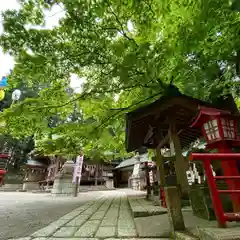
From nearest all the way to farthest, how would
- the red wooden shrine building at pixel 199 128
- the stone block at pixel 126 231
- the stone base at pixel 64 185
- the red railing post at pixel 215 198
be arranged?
the red railing post at pixel 215 198, the red wooden shrine building at pixel 199 128, the stone block at pixel 126 231, the stone base at pixel 64 185

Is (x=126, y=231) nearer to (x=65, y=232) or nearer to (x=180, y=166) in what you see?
(x=65, y=232)

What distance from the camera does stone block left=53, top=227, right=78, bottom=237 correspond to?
253cm

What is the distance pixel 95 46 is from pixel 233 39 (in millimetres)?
2991

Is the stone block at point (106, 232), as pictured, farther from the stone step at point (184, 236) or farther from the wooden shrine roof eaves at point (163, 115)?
the wooden shrine roof eaves at point (163, 115)

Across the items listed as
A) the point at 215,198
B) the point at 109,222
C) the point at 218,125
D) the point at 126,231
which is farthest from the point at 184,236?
the point at 218,125

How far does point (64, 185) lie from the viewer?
10.7 m

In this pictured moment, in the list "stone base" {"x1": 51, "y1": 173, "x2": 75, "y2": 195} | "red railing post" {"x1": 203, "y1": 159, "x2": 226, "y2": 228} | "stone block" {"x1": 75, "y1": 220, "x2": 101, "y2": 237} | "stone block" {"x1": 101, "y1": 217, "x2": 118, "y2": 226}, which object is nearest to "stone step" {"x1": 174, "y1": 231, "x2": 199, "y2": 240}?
"red railing post" {"x1": 203, "y1": 159, "x2": 226, "y2": 228}

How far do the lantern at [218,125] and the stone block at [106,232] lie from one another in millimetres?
2385

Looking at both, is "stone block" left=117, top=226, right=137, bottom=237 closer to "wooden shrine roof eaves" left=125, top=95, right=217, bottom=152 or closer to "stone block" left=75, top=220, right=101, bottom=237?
"stone block" left=75, top=220, right=101, bottom=237

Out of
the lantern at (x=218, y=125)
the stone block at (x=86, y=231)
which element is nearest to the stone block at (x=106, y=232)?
the stone block at (x=86, y=231)

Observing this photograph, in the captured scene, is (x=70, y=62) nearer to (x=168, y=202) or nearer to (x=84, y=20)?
(x=84, y=20)

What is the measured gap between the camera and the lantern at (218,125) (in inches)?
123

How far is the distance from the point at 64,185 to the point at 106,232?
29.8 feet

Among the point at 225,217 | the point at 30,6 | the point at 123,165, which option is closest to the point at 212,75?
the point at 225,217
